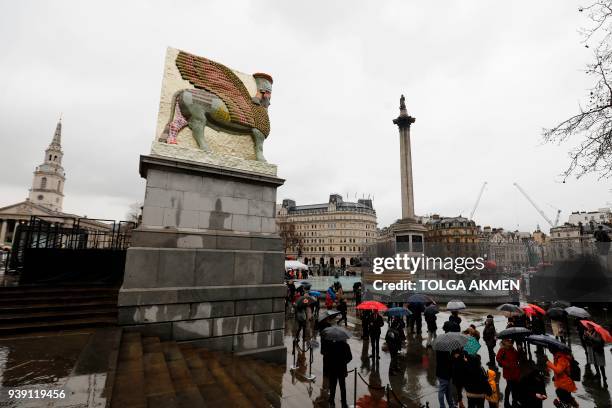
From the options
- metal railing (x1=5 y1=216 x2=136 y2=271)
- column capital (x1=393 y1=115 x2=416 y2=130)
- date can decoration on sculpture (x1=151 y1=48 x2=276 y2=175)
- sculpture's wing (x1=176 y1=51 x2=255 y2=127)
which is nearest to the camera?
date can decoration on sculpture (x1=151 y1=48 x2=276 y2=175)

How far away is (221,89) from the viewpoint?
11.2 meters

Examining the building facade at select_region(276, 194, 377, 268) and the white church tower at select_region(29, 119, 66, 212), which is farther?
the building facade at select_region(276, 194, 377, 268)

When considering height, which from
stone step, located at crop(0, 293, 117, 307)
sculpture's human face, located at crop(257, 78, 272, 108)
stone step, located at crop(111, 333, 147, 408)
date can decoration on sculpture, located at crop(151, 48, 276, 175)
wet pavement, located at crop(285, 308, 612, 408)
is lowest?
wet pavement, located at crop(285, 308, 612, 408)

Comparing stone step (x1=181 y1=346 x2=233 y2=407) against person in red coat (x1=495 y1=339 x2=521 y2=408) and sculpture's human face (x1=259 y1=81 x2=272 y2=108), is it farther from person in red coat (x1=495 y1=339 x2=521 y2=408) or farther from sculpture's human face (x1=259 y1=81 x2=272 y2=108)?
sculpture's human face (x1=259 y1=81 x2=272 y2=108)

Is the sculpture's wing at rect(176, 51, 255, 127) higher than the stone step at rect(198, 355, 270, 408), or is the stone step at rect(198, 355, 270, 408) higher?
the sculpture's wing at rect(176, 51, 255, 127)

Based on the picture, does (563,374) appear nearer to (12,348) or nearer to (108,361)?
(108,361)

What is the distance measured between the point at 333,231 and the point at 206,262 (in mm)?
105408

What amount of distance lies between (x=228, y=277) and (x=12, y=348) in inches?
202

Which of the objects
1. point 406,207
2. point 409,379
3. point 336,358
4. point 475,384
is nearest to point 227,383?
point 336,358

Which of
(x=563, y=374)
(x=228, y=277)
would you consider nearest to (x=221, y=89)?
(x=228, y=277)

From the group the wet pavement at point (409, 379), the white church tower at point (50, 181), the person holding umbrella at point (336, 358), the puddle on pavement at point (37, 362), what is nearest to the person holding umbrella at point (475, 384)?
the wet pavement at point (409, 379)

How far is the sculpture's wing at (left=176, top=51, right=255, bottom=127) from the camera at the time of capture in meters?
10.8

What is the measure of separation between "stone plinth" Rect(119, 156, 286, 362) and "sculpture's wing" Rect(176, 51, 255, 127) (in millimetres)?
2457

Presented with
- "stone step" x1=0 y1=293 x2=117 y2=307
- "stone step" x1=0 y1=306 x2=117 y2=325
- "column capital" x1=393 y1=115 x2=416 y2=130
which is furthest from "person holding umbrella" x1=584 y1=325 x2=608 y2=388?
"column capital" x1=393 y1=115 x2=416 y2=130
